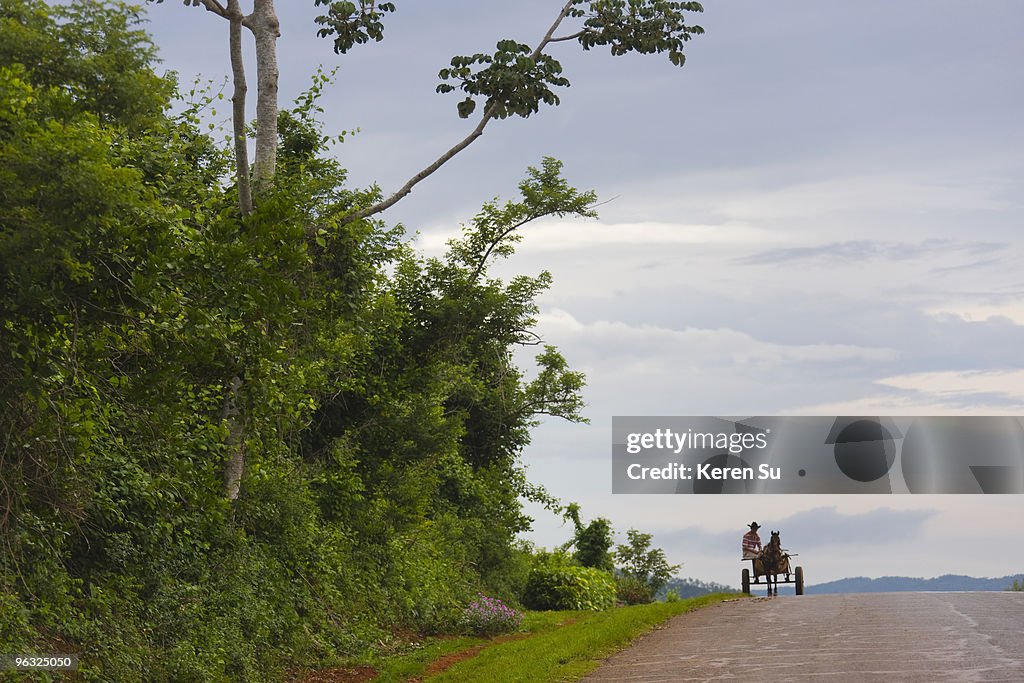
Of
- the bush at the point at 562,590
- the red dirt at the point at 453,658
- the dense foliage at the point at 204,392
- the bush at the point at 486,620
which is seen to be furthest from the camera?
the bush at the point at 562,590

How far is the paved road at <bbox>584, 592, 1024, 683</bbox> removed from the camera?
44.1 ft

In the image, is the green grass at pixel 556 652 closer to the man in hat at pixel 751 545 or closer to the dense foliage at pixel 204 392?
the dense foliage at pixel 204 392

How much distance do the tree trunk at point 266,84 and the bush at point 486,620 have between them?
9879mm

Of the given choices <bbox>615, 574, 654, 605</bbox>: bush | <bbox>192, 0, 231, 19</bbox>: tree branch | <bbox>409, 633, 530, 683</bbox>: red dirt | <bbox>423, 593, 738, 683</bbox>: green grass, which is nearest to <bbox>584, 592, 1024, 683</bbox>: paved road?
<bbox>423, 593, 738, 683</bbox>: green grass

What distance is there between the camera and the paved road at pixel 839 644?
530 inches

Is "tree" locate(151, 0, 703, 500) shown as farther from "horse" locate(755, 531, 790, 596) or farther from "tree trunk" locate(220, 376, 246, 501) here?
"horse" locate(755, 531, 790, 596)

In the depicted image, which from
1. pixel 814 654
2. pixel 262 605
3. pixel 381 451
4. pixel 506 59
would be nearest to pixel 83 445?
pixel 262 605

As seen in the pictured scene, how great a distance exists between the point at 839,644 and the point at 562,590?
53.6 feet

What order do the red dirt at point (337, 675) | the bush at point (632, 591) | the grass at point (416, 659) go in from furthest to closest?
the bush at point (632, 591), the grass at point (416, 659), the red dirt at point (337, 675)

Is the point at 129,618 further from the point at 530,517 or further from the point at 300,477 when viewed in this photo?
the point at 530,517

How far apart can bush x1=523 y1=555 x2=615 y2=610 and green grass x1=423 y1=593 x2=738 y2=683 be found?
7703mm

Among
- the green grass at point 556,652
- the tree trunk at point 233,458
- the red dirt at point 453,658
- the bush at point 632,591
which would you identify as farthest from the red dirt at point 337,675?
the bush at point 632,591

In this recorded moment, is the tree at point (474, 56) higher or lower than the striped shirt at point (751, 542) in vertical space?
higher

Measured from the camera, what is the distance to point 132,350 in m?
12.7
